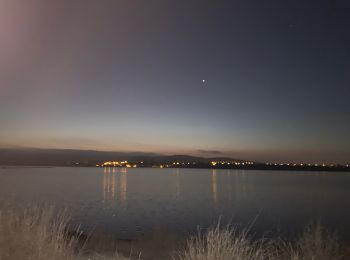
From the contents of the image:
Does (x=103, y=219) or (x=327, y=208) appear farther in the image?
(x=327, y=208)

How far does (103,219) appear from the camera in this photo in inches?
1291

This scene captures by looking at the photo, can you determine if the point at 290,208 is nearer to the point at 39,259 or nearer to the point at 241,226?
the point at 241,226

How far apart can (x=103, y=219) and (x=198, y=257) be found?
26181 millimetres

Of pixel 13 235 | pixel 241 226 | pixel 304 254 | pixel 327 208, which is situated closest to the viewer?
pixel 13 235

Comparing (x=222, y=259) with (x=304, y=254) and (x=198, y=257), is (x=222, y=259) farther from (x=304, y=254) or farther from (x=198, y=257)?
(x=304, y=254)

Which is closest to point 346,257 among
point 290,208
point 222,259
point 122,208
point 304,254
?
point 304,254

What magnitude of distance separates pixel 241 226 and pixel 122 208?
13939mm

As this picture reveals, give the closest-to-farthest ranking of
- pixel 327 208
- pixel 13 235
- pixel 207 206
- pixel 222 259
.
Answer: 1. pixel 222 259
2. pixel 13 235
3. pixel 207 206
4. pixel 327 208

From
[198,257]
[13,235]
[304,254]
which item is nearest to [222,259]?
[198,257]

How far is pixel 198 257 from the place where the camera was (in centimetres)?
783

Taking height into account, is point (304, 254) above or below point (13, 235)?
below

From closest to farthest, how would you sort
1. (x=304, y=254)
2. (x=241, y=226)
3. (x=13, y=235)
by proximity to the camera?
(x=13, y=235)
(x=304, y=254)
(x=241, y=226)

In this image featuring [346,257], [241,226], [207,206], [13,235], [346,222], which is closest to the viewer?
[13,235]

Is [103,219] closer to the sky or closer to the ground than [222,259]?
closer to the ground
